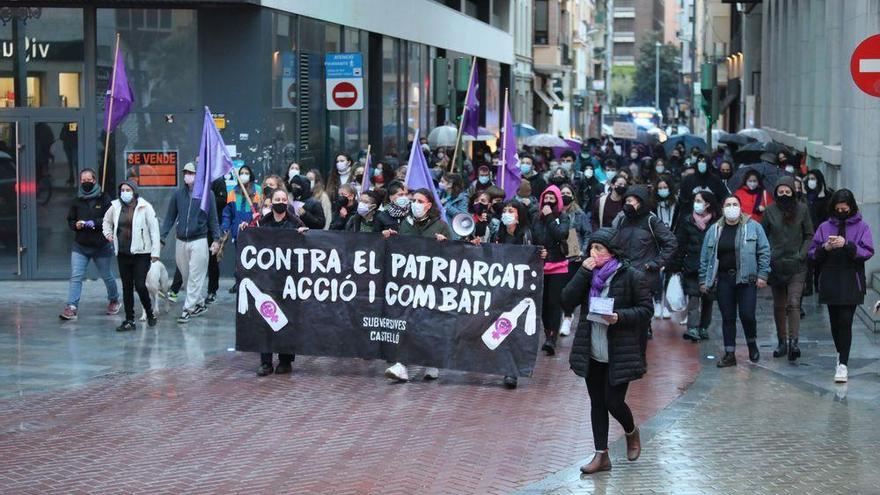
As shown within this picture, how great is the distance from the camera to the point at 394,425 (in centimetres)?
1172

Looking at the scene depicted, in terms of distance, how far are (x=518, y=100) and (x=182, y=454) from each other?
51786 mm

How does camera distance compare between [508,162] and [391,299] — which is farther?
[508,162]

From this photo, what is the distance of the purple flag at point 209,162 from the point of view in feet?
53.8

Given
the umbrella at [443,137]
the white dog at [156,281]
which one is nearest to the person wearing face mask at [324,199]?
the white dog at [156,281]

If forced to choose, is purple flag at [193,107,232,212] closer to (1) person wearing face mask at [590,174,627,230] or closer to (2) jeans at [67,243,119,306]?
(2) jeans at [67,243,119,306]

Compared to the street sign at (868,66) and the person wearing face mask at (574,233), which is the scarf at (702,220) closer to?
the person wearing face mask at (574,233)

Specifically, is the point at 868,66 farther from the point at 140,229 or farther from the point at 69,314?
the point at 69,314

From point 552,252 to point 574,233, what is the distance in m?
0.54

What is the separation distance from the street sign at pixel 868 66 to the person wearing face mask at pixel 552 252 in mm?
3823

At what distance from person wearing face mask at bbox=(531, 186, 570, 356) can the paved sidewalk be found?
41 cm

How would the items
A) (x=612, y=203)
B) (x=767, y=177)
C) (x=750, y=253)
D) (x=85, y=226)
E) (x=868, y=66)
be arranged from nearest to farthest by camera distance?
(x=868, y=66)
(x=750, y=253)
(x=85, y=226)
(x=612, y=203)
(x=767, y=177)

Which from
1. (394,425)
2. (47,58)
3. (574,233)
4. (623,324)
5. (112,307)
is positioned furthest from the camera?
(47,58)

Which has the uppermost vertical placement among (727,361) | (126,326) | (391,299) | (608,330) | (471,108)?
(471,108)

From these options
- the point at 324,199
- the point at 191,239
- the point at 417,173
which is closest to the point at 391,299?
the point at 417,173
